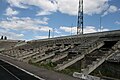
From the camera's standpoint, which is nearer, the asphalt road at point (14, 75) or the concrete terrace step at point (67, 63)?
the asphalt road at point (14, 75)

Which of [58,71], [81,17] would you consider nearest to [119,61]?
[58,71]

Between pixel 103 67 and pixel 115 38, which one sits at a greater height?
pixel 115 38

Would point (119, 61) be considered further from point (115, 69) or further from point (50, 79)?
point (50, 79)

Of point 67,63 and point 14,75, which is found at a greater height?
point 67,63

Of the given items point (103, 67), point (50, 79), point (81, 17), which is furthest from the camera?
point (81, 17)

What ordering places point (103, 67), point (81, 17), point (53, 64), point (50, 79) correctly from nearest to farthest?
point (50, 79) < point (103, 67) < point (53, 64) < point (81, 17)

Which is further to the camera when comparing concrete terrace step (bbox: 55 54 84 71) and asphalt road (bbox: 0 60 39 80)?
concrete terrace step (bbox: 55 54 84 71)

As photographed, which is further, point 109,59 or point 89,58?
point 89,58

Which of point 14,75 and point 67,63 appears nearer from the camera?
point 14,75

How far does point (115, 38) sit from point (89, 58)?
605cm

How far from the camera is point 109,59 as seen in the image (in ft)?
82.3

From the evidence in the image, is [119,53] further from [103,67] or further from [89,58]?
[89,58]

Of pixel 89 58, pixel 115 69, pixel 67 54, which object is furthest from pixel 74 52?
pixel 115 69

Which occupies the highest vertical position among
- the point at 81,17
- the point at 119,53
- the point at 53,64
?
the point at 81,17
